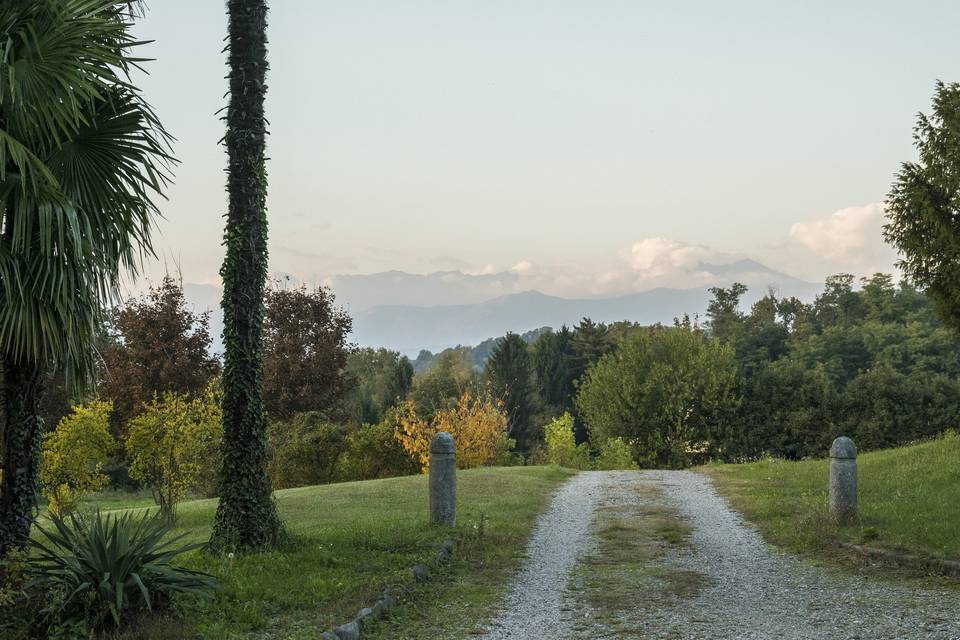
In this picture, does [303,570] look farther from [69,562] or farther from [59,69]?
[59,69]

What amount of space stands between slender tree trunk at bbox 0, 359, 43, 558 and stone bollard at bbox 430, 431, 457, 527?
18.2 ft

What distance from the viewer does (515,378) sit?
48.8 meters

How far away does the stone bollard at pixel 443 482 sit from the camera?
12.2 m

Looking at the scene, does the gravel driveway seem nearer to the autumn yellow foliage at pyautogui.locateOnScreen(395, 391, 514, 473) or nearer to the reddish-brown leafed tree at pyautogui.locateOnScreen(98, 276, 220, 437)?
the autumn yellow foliage at pyautogui.locateOnScreen(395, 391, 514, 473)

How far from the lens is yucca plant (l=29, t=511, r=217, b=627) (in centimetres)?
674

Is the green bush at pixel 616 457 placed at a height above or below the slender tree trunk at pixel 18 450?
below

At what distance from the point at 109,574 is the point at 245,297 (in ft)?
13.8

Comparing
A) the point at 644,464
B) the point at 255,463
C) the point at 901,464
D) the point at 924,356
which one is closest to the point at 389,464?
the point at 644,464

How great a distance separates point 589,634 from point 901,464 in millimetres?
12511

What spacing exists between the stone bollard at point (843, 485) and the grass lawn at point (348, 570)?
4.43m

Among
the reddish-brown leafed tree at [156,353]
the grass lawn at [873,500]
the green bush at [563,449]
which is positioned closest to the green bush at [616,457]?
the green bush at [563,449]

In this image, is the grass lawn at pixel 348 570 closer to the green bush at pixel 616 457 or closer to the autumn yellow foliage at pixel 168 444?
the autumn yellow foliage at pixel 168 444

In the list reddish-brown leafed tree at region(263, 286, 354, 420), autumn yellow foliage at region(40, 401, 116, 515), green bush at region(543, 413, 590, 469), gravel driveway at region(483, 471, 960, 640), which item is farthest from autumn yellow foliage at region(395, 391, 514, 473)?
gravel driveway at region(483, 471, 960, 640)

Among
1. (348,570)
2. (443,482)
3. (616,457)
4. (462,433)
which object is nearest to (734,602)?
(348,570)
